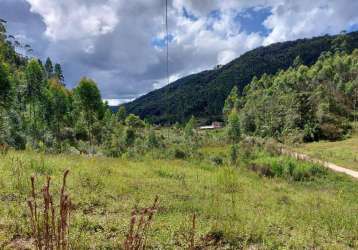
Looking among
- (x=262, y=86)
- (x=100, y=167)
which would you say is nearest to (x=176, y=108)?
(x=262, y=86)

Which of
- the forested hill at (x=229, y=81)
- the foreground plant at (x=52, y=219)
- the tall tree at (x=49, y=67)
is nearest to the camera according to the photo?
the foreground plant at (x=52, y=219)

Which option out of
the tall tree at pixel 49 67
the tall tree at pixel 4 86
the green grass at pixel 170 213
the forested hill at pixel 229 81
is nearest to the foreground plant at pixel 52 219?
the green grass at pixel 170 213

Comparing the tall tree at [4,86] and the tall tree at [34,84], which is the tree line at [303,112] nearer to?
the tall tree at [34,84]

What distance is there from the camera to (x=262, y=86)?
265 feet

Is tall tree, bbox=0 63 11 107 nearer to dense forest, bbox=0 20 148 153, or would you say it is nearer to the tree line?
dense forest, bbox=0 20 148 153

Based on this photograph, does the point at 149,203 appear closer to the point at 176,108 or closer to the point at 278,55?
the point at 176,108

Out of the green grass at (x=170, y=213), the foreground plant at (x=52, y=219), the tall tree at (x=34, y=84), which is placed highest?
the tall tree at (x=34, y=84)

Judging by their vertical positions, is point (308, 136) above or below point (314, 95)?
below

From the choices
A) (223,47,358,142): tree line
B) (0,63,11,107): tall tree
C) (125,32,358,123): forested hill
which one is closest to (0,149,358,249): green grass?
(0,63,11,107): tall tree

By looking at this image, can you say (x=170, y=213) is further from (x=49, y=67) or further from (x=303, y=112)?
(x=49, y=67)

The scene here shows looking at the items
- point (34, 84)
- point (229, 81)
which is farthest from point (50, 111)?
point (229, 81)

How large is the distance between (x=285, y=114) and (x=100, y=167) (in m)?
45.0

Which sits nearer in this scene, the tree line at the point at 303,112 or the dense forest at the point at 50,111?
Answer: the dense forest at the point at 50,111

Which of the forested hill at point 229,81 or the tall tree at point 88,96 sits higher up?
the forested hill at point 229,81
